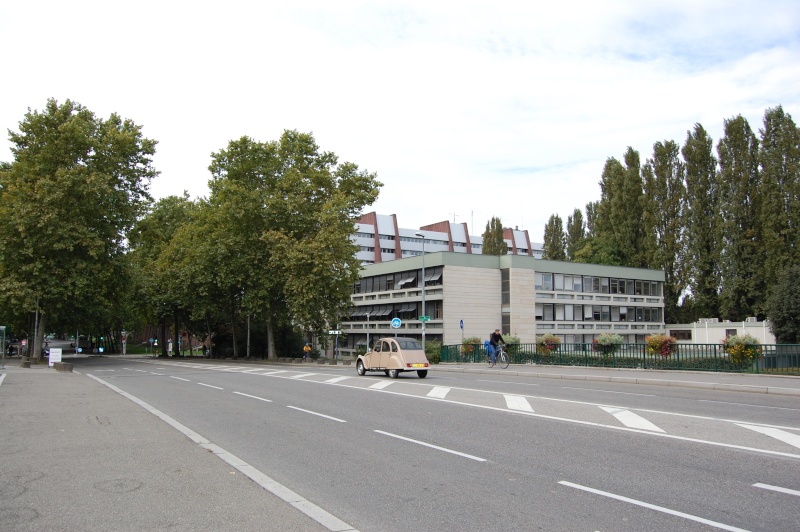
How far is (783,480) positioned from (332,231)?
39.0 meters

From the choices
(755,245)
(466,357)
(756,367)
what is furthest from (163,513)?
(755,245)

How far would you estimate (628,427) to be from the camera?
11.3 meters

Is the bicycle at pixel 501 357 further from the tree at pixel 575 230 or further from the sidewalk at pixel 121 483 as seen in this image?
the tree at pixel 575 230

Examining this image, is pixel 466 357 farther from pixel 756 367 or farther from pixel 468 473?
pixel 468 473

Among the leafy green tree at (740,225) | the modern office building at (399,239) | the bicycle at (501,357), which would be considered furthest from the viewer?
the modern office building at (399,239)

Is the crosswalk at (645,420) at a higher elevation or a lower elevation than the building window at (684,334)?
lower

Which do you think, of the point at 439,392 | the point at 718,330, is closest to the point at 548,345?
the point at 439,392

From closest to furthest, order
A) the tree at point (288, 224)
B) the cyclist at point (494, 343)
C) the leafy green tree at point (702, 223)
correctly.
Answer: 1. the cyclist at point (494, 343)
2. the tree at point (288, 224)
3. the leafy green tree at point (702, 223)

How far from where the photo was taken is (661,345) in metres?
27.6

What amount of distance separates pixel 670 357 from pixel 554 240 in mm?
64326

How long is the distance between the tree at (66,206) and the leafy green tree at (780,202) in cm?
4987

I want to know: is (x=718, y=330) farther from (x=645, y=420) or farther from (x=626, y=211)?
(x=645, y=420)

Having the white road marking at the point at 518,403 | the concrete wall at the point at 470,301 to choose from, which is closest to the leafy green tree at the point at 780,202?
the concrete wall at the point at 470,301

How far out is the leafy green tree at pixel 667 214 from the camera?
62719 mm
